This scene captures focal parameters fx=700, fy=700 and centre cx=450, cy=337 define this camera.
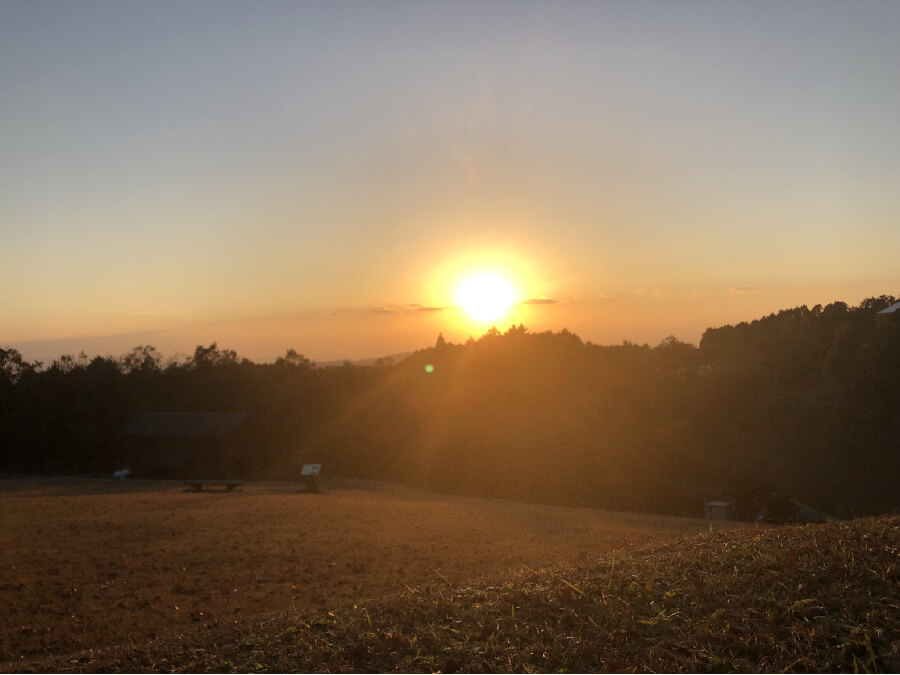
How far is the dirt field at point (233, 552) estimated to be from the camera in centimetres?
982

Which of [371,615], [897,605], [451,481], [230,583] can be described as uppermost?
[897,605]

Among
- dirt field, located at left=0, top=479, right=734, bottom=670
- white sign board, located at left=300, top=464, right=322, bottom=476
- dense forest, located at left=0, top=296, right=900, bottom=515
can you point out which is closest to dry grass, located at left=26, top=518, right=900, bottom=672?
dirt field, located at left=0, top=479, right=734, bottom=670

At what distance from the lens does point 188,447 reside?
3747 cm

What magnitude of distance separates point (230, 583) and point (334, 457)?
88.9 feet

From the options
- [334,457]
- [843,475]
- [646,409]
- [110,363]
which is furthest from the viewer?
[110,363]

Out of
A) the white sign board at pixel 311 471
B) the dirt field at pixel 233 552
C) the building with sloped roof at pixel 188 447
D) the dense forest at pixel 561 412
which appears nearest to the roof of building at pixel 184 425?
the building with sloped roof at pixel 188 447

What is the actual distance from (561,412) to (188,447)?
19.8 metres

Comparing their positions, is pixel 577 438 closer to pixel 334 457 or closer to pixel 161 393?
pixel 334 457

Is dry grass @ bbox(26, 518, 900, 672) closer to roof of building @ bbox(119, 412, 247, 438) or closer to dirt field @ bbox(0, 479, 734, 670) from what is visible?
dirt field @ bbox(0, 479, 734, 670)

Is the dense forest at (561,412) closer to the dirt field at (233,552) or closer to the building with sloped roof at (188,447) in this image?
the building with sloped roof at (188,447)

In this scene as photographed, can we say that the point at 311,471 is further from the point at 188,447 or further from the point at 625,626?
the point at 625,626

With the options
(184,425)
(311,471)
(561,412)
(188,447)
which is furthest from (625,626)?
(184,425)

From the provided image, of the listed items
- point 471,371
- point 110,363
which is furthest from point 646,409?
point 110,363

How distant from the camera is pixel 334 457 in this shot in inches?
1522
